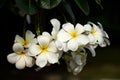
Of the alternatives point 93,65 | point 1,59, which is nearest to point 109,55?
point 93,65

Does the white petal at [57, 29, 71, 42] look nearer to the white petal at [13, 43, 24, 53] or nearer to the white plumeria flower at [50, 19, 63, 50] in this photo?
the white plumeria flower at [50, 19, 63, 50]

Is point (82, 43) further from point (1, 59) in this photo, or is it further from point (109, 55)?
point (109, 55)

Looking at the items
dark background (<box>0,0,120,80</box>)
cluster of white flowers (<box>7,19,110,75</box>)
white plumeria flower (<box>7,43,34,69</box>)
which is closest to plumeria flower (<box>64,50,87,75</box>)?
cluster of white flowers (<box>7,19,110,75</box>)

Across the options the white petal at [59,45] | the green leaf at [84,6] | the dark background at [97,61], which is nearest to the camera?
the white petal at [59,45]

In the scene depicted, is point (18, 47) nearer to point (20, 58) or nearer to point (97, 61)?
point (20, 58)

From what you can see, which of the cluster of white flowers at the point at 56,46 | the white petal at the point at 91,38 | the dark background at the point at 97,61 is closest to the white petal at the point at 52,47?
the cluster of white flowers at the point at 56,46

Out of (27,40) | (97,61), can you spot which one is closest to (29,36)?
(27,40)

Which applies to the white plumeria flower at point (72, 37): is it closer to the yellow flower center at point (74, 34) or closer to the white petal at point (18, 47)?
the yellow flower center at point (74, 34)
